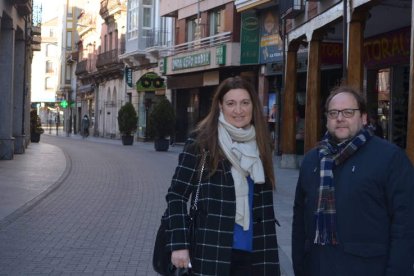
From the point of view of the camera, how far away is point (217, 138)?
12.1 ft

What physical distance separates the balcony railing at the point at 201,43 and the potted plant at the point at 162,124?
11.3 ft

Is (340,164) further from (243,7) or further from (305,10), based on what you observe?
(243,7)

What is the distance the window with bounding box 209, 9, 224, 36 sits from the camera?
102 feet

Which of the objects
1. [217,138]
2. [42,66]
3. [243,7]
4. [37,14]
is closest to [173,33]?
[37,14]

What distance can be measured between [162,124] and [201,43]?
4.69 meters

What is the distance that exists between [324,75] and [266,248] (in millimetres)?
22353

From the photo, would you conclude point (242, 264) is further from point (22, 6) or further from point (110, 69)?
point (110, 69)

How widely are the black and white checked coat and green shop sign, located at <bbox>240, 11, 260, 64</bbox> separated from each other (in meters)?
24.9

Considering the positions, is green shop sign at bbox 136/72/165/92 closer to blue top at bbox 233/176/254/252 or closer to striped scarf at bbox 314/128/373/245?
blue top at bbox 233/176/254/252

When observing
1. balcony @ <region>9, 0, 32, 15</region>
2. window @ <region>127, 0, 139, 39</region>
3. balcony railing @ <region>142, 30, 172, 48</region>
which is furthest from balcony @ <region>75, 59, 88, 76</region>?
balcony @ <region>9, 0, 32, 15</region>

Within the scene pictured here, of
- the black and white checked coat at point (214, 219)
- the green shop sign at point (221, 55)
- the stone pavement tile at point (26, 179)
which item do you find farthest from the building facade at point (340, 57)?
the black and white checked coat at point (214, 219)

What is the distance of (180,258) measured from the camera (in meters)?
3.52

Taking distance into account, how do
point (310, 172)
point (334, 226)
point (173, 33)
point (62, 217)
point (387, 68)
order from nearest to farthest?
point (334, 226), point (310, 172), point (62, 217), point (387, 68), point (173, 33)

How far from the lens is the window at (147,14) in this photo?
139 feet
